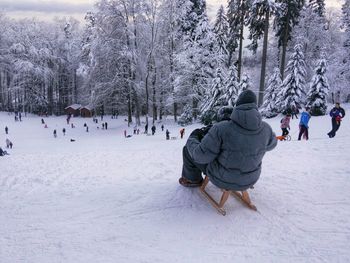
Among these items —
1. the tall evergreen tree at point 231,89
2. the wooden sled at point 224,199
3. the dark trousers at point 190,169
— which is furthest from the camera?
the tall evergreen tree at point 231,89

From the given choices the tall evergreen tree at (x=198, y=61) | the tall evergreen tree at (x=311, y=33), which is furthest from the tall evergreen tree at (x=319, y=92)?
the tall evergreen tree at (x=311, y=33)

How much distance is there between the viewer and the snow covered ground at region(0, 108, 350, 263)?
361cm

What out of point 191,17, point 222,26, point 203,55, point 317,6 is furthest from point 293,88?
point 317,6

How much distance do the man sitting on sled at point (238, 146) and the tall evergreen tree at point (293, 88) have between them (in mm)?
22786

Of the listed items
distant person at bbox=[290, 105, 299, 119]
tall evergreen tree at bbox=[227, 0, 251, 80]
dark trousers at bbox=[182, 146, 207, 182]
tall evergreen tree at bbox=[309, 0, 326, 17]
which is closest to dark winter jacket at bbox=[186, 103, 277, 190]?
dark trousers at bbox=[182, 146, 207, 182]

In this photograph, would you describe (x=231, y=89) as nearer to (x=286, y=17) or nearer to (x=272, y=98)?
(x=272, y=98)

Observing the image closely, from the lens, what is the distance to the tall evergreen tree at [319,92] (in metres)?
24.0

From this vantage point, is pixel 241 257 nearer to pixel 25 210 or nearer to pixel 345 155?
pixel 25 210

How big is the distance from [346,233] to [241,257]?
1487mm

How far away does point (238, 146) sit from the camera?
394 centimetres

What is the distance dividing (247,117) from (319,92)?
2320cm

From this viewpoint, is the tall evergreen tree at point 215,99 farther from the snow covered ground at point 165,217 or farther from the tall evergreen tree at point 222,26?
the snow covered ground at point 165,217

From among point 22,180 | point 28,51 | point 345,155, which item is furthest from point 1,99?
point 345,155

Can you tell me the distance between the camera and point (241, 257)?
3.47 metres
